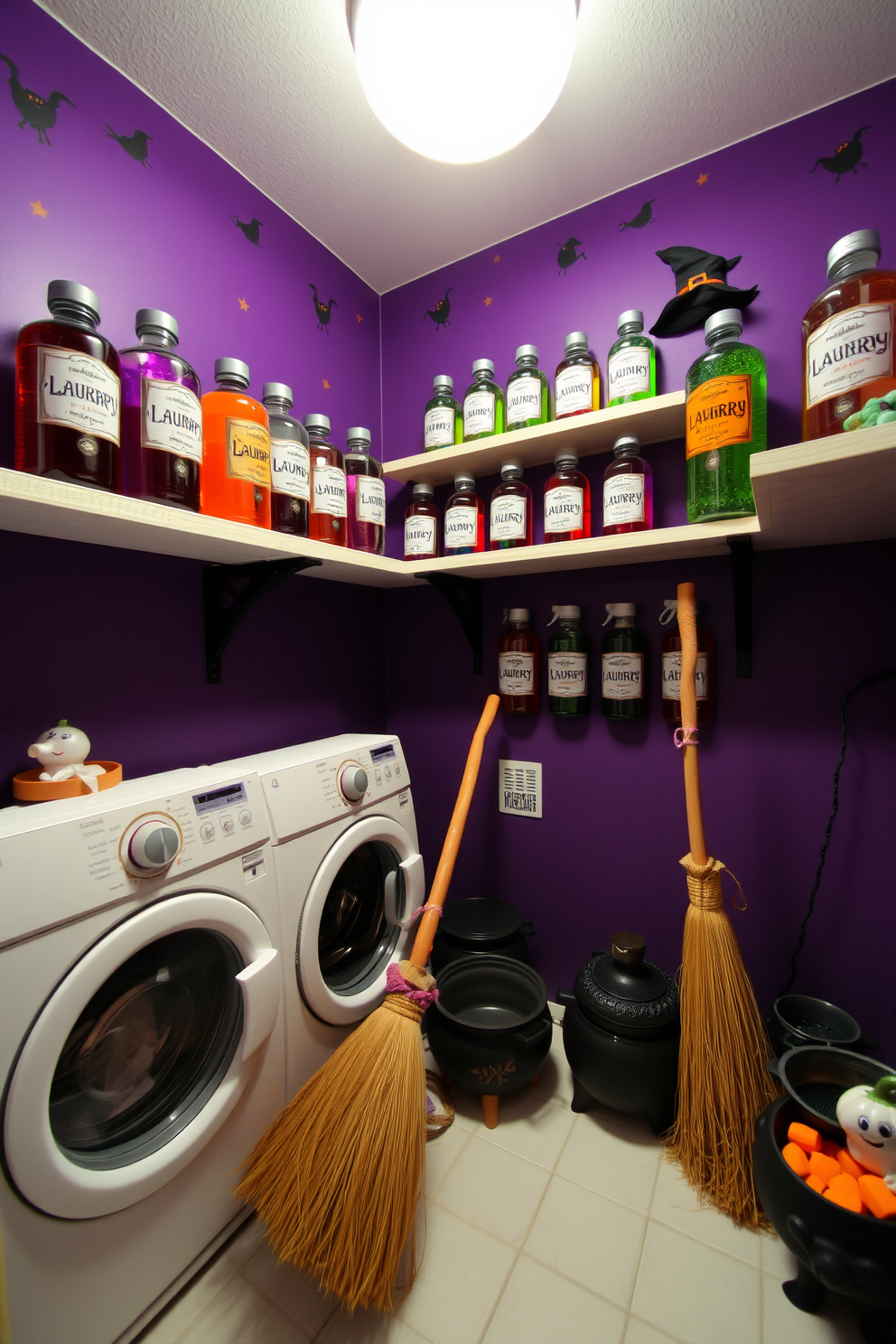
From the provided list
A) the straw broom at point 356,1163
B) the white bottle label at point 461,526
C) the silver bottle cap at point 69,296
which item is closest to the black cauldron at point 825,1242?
the straw broom at point 356,1163

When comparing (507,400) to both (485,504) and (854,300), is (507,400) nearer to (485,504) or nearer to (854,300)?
(485,504)

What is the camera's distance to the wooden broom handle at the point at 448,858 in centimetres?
102

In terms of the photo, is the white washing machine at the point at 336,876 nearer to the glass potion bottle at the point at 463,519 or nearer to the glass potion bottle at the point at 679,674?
the glass potion bottle at the point at 463,519

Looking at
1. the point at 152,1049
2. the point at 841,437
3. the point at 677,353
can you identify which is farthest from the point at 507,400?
the point at 152,1049

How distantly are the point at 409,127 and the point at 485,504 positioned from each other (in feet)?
2.39

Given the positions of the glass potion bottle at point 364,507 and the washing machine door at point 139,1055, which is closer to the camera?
the washing machine door at point 139,1055

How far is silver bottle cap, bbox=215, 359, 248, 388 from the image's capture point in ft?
3.05

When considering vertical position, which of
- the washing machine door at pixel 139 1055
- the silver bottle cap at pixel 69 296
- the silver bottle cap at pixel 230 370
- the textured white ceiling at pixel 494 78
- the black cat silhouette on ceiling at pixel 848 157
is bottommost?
the washing machine door at pixel 139 1055

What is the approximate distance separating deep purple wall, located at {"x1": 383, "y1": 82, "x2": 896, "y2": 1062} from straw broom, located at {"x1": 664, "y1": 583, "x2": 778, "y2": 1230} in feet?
0.74

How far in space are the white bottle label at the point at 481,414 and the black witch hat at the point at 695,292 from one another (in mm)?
382

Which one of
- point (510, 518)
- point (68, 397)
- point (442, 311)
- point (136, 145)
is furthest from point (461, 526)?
point (136, 145)

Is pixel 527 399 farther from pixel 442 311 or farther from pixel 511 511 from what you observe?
pixel 442 311

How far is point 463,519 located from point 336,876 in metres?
0.88

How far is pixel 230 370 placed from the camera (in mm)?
931
